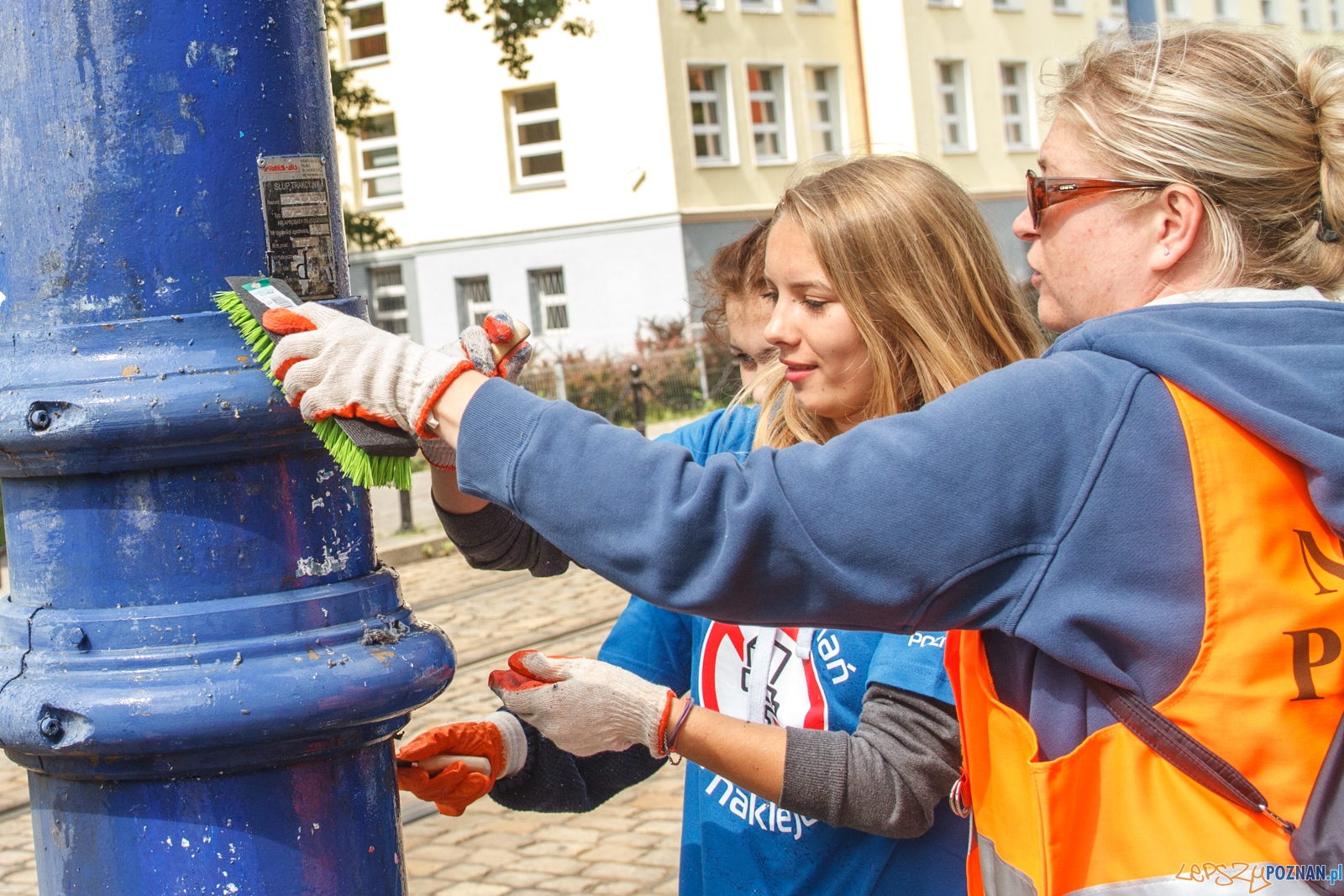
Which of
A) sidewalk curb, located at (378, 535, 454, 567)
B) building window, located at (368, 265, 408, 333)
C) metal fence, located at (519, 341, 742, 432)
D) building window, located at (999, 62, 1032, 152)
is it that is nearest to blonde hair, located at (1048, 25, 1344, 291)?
sidewalk curb, located at (378, 535, 454, 567)

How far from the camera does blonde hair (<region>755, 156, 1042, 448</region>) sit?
6.94ft

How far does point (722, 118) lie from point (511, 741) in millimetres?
23929

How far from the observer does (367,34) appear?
27.1 m

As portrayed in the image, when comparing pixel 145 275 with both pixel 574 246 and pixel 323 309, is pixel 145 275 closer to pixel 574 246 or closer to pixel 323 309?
pixel 323 309

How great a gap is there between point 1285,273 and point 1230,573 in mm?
397

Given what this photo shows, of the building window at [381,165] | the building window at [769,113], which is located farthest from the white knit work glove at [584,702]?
the building window at [381,165]

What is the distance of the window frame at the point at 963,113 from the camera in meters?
27.9

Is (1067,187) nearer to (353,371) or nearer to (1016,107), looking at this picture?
(353,371)

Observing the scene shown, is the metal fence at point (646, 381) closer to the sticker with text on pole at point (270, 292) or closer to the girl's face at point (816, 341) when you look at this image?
the girl's face at point (816, 341)

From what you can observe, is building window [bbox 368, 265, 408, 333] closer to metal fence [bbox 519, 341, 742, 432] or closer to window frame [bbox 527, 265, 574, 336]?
window frame [bbox 527, 265, 574, 336]

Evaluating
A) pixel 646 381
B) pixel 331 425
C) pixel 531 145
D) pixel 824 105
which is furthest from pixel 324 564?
pixel 824 105

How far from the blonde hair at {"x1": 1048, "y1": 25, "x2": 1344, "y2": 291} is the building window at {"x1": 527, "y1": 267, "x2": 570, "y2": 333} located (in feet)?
80.7

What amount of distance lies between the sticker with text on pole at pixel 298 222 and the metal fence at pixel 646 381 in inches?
584

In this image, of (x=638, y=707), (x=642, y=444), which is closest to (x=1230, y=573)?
(x=642, y=444)
